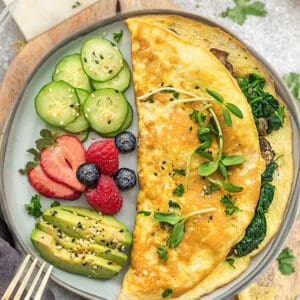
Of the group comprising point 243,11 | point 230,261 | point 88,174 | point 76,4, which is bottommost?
point 230,261

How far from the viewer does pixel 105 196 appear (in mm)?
2969

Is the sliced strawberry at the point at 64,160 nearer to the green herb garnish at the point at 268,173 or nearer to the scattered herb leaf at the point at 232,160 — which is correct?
the scattered herb leaf at the point at 232,160

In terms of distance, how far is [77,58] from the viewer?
3096mm

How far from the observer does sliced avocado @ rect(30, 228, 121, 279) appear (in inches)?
117

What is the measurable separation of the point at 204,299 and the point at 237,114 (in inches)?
32.7

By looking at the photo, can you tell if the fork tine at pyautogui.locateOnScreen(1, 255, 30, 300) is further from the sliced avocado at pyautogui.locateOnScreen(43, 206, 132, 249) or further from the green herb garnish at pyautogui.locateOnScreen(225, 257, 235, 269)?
the green herb garnish at pyautogui.locateOnScreen(225, 257, 235, 269)

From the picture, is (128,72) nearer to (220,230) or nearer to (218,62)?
(218,62)

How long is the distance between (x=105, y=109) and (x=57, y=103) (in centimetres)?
21

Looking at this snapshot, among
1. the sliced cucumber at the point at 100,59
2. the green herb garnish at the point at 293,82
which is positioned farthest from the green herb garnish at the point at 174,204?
the green herb garnish at the point at 293,82

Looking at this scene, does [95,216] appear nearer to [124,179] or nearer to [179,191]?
[124,179]

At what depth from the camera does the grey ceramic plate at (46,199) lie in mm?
3070

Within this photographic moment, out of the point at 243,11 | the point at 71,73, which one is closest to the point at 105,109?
the point at 71,73

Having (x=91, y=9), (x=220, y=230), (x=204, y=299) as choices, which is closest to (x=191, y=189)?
(x=220, y=230)

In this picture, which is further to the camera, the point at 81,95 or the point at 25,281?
the point at 81,95
